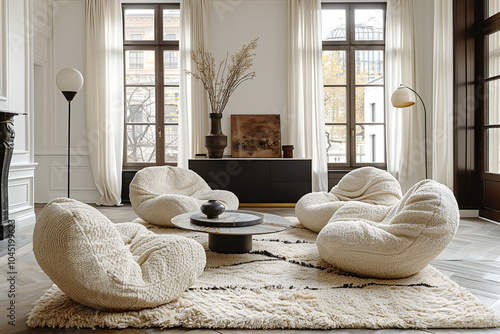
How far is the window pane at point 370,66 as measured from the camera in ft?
20.1

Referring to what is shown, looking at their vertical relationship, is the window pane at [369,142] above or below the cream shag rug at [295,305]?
above

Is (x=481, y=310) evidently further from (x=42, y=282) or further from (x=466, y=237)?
(x=42, y=282)

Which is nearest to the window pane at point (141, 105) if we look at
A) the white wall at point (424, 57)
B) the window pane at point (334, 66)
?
the window pane at point (334, 66)

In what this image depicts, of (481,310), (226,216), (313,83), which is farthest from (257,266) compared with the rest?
(313,83)

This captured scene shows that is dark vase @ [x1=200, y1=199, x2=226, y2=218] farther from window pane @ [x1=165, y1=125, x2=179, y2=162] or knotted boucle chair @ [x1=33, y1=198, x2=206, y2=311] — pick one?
window pane @ [x1=165, y1=125, x2=179, y2=162]

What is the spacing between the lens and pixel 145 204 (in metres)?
3.87

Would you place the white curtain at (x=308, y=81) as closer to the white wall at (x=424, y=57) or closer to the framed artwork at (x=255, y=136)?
the framed artwork at (x=255, y=136)

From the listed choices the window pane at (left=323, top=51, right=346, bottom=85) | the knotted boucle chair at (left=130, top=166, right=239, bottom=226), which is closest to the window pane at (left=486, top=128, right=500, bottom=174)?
the window pane at (left=323, top=51, right=346, bottom=85)

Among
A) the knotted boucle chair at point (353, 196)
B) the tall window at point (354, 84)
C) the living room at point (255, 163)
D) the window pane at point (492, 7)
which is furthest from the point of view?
the tall window at point (354, 84)

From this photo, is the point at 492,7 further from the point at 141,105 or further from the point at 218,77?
the point at 141,105

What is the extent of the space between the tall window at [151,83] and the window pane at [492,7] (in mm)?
4187

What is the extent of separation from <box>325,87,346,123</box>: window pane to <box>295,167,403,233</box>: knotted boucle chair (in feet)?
7.69

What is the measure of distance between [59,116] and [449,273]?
18.4 feet

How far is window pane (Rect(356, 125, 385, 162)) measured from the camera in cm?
618
